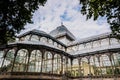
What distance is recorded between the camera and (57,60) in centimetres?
2614

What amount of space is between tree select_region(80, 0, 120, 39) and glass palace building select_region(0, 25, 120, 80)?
1383cm

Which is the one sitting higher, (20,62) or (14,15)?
(14,15)

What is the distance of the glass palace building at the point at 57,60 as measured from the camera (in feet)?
64.8

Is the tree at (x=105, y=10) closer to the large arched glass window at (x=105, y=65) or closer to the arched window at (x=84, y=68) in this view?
the large arched glass window at (x=105, y=65)

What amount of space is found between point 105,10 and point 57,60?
1987 cm

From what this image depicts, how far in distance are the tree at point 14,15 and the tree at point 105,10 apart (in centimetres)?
290

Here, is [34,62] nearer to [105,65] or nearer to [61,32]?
[105,65]

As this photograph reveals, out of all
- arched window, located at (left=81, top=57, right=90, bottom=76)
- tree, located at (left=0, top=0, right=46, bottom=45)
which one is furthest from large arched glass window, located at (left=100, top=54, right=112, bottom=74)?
tree, located at (left=0, top=0, right=46, bottom=45)

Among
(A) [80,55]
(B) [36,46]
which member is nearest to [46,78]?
(B) [36,46]

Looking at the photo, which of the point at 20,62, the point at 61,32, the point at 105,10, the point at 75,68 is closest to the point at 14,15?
the point at 105,10

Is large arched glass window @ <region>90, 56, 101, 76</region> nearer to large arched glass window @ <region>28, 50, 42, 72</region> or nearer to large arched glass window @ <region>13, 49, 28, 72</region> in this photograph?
large arched glass window @ <region>28, 50, 42, 72</region>

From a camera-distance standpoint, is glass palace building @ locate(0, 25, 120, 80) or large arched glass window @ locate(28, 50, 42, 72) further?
large arched glass window @ locate(28, 50, 42, 72)

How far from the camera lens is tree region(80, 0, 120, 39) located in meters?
7.08

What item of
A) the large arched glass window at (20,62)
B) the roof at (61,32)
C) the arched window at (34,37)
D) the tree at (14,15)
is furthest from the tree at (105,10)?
the roof at (61,32)
